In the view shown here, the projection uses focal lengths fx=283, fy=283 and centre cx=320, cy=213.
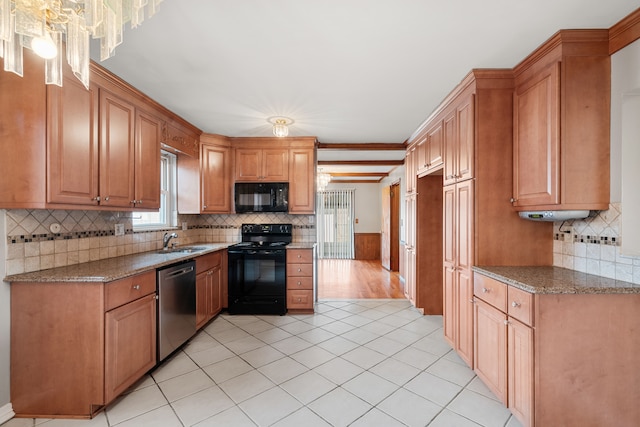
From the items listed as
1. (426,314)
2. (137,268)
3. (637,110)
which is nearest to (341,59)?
(637,110)

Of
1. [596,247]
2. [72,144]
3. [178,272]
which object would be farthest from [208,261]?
[596,247]

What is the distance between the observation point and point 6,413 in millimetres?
1781

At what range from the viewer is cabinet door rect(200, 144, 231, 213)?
12.5ft

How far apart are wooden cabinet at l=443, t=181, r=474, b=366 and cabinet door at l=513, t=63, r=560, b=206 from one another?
37cm

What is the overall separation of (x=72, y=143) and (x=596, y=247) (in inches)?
142

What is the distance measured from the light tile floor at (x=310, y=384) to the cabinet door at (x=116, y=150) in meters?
1.50

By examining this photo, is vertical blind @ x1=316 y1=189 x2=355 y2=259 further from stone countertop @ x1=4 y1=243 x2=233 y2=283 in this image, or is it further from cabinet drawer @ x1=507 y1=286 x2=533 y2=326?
Result: cabinet drawer @ x1=507 y1=286 x2=533 y2=326

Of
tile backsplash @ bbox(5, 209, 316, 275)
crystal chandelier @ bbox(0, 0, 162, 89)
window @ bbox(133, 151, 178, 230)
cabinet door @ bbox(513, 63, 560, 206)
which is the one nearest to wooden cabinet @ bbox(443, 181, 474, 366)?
cabinet door @ bbox(513, 63, 560, 206)

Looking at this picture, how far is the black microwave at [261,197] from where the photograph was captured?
3963 mm

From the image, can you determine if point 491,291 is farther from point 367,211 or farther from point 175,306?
point 367,211

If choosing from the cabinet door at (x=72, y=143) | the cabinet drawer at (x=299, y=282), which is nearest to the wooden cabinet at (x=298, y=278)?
the cabinet drawer at (x=299, y=282)

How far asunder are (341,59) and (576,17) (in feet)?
4.57

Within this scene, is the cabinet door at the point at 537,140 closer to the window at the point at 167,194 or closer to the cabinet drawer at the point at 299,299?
the cabinet drawer at the point at 299,299

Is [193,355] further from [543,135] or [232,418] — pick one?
[543,135]
